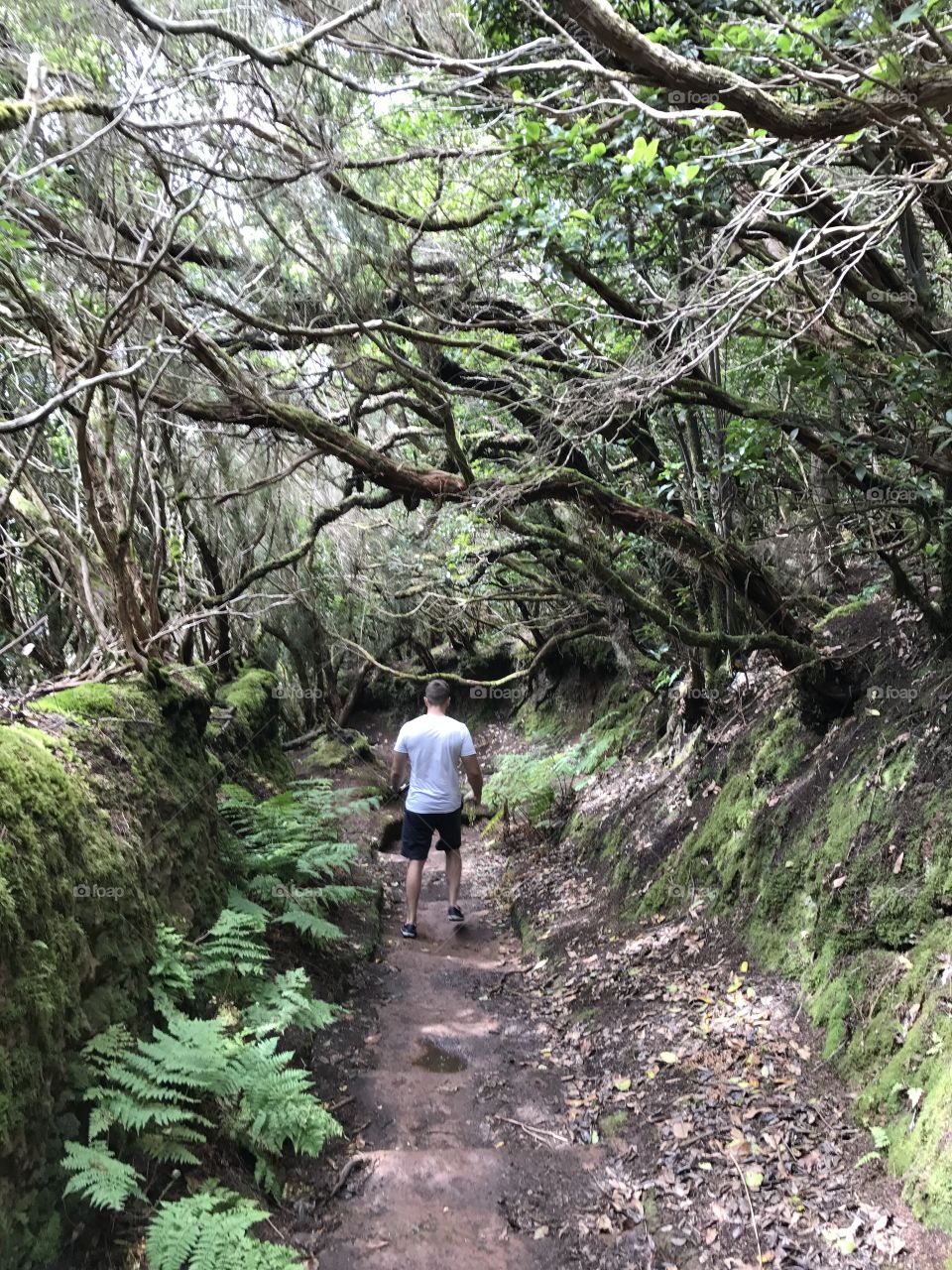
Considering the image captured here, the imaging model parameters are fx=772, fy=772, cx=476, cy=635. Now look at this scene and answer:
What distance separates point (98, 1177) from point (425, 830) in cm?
495

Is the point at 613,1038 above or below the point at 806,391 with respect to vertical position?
below

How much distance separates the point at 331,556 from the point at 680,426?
8.23 metres

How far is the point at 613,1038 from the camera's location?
16.2ft

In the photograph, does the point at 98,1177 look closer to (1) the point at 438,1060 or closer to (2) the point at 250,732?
(1) the point at 438,1060

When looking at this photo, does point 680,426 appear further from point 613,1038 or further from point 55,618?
point 55,618

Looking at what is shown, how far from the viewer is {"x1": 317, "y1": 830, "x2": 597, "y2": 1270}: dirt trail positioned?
3275 millimetres

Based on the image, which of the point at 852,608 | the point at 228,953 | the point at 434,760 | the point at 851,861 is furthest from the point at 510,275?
the point at 228,953

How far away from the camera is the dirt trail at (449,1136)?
10.7 ft

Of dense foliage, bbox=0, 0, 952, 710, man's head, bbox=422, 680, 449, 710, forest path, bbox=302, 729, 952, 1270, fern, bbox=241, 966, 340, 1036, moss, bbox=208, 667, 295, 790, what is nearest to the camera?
forest path, bbox=302, 729, 952, 1270

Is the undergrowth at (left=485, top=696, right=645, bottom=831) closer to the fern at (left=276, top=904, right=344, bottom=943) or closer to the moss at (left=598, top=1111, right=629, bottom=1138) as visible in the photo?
the fern at (left=276, top=904, right=344, bottom=943)

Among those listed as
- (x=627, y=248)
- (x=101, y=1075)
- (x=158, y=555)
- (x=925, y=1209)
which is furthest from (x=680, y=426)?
(x=101, y=1075)

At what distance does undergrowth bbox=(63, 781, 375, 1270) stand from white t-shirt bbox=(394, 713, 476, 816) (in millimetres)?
1949

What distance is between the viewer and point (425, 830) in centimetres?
753

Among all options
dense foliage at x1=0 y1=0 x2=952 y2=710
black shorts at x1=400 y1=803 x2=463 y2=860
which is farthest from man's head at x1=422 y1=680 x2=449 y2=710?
dense foliage at x1=0 y1=0 x2=952 y2=710
